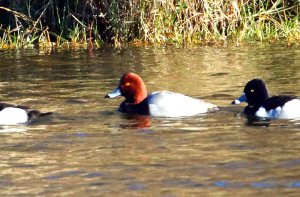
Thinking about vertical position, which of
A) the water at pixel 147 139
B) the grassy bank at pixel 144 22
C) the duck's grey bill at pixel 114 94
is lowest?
the water at pixel 147 139

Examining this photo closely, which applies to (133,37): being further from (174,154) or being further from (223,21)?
(174,154)

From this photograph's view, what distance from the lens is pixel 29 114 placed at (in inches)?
427

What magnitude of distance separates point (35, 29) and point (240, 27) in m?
3.87

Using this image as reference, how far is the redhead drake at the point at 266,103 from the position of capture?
34.4 ft

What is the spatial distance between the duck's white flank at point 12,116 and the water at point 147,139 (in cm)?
22

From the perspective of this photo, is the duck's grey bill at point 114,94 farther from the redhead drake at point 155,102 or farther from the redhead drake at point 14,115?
the redhead drake at point 14,115

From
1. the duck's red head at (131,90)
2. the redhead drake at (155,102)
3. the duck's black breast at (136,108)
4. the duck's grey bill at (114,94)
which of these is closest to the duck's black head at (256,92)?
the redhead drake at (155,102)

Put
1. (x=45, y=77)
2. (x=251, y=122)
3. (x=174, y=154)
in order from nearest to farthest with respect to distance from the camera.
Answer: (x=174, y=154), (x=251, y=122), (x=45, y=77)

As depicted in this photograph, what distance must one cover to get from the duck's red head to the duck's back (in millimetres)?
544

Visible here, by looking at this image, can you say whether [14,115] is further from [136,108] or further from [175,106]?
[175,106]

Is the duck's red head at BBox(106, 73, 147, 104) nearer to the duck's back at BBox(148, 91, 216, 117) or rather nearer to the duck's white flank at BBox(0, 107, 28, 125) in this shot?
the duck's back at BBox(148, 91, 216, 117)

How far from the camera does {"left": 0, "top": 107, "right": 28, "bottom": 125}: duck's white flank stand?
10.8 meters

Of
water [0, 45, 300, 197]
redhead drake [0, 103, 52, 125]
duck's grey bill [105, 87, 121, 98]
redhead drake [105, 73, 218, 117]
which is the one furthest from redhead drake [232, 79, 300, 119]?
redhead drake [0, 103, 52, 125]

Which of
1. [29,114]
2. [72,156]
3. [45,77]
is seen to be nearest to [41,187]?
[72,156]
